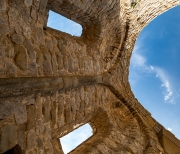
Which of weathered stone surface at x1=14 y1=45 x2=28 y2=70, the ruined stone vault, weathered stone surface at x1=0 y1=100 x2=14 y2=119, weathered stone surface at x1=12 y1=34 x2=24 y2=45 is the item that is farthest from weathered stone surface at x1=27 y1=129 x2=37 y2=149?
weathered stone surface at x1=12 y1=34 x2=24 y2=45

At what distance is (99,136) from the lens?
181 inches

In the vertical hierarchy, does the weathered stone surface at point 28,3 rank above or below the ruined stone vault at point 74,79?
above

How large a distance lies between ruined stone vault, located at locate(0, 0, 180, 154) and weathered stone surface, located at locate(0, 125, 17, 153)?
0.4 inches

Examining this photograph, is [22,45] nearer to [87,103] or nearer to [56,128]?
[56,128]

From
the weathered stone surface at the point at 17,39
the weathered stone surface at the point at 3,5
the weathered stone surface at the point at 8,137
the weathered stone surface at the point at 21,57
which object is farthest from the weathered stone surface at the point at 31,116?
the weathered stone surface at the point at 3,5

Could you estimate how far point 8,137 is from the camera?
2145 mm

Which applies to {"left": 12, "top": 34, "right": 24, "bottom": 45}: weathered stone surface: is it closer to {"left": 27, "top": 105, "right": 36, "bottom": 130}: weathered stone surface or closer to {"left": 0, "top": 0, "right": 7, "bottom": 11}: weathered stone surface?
{"left": 0, "top": 0, "right": 7, "bottom": 11}: weathered stone surface

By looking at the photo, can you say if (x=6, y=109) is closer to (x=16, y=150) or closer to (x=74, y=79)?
(x=16, y=150)

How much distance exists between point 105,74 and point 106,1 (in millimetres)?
1669

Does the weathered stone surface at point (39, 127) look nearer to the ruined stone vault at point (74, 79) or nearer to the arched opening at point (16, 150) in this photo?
the ruined stone vault at point (74, 79)

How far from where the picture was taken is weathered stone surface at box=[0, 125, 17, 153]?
6.78 feet

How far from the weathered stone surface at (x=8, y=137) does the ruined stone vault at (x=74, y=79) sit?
10mm

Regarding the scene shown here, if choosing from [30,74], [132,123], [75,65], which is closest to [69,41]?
[75,65]

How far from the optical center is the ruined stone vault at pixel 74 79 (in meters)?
2.32
